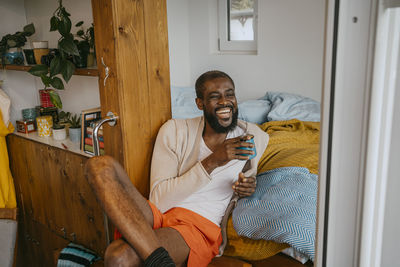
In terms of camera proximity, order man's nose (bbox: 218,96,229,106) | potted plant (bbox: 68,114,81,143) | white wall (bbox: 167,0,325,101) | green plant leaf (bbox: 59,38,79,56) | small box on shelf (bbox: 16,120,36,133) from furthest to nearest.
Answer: white wall (bbox: 167,0,325,101) → small box on shelf (bbox: 16,120,36,133) → potted plant (bbox: 68,114,81,143) → green plant leaf (bbox: 59,38,79,56) → man's nose (bbox: 218,96,229,106)

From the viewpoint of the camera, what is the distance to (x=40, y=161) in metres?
2.24

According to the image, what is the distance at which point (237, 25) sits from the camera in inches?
125

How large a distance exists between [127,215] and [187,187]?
0.97ft

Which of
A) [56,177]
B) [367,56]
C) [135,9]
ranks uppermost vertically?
[135,9]

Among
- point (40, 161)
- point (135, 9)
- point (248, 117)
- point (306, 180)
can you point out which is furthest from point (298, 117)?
point (40, 161)

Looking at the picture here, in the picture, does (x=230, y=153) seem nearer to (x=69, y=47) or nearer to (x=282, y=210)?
(x=282, y=210)

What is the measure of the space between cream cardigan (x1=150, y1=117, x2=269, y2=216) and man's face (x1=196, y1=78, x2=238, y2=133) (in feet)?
0.21

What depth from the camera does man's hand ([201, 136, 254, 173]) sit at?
1.44 metres

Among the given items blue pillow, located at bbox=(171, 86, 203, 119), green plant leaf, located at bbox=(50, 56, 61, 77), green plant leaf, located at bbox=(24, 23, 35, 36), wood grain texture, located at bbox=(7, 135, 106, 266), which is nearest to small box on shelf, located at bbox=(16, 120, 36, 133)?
wood grain texture, located at bbox=(7, 135, 106, 266)

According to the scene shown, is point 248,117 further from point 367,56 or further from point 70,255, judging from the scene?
point 367,56

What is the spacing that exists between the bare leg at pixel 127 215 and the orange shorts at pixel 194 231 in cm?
3

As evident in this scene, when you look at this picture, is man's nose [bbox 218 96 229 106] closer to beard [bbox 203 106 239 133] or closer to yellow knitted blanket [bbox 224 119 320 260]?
beard [bbox 203 106 239 133]

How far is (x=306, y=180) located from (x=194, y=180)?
47 centimetres

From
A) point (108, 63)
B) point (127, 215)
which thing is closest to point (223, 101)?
point (108, 63)
